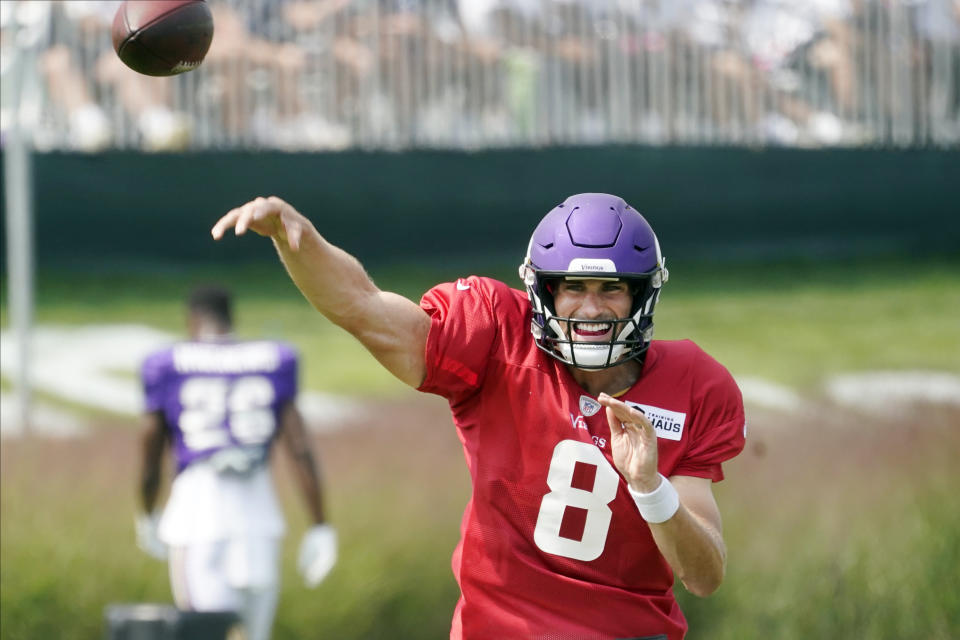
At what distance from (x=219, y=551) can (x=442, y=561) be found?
1501 millimetres

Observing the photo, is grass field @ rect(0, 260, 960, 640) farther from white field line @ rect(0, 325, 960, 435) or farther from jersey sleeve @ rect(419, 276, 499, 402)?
jersey sleeve @ rect(419, 276, 499, 402)

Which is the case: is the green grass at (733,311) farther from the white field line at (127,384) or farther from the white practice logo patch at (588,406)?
the white practice logo patch at (588,406)

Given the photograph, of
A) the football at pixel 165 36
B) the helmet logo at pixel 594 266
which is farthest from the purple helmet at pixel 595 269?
the football at pixel 165 36

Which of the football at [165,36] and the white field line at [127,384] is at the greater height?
the football at [165,36]

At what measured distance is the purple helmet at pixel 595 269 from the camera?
2.91 m

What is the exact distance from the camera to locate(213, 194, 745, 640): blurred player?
9.55 feet

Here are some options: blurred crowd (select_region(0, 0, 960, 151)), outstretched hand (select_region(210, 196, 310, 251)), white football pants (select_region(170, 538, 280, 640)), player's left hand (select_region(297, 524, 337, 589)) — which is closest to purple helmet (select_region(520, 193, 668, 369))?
outstretched hand (select_region(210, 196, 310, 251))

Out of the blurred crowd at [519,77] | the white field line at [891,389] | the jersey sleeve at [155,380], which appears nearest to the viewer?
the jersey sleeve at [155,380]

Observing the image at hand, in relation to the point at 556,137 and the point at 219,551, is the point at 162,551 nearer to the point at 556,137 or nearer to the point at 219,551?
the point at 219,551

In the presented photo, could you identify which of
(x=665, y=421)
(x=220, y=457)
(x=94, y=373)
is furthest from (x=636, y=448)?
(x=94, y=373)

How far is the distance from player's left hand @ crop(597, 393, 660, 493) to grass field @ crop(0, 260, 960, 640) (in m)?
2.83

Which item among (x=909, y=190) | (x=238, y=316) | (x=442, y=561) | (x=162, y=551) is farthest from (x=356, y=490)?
(x=909, y=190)

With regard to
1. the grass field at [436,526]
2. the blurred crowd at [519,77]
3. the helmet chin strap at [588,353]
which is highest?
the blurred crowd at [519,77]

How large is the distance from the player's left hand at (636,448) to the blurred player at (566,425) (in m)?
0.10
